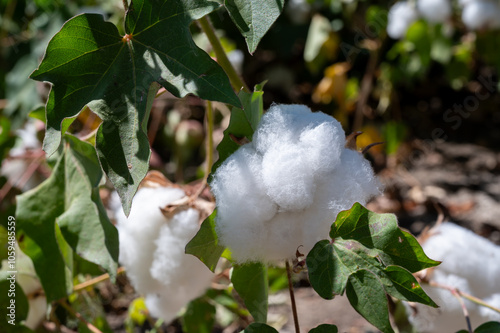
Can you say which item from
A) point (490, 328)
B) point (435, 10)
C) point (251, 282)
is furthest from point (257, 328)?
point (435, 10)

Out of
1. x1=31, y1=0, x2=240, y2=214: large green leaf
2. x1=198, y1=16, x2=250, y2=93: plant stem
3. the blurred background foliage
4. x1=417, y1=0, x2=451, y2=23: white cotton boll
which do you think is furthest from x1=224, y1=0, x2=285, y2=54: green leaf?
x1=417, y1=0, x2=451, y2=23: white cotton boll

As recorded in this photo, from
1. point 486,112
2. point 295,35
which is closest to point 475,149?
point 486,112

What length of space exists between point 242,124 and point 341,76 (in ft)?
5.76

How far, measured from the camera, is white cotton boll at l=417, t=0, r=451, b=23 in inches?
79.5

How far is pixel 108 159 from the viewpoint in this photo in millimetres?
666

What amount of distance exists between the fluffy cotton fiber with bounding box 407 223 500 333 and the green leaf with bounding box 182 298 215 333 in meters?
0.53

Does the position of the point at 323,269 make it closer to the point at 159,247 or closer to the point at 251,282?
the point at 251,282

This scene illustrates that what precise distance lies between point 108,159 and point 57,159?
0.43 m

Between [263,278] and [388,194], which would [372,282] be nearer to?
[263,278]

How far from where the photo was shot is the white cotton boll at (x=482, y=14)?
6.41 ft

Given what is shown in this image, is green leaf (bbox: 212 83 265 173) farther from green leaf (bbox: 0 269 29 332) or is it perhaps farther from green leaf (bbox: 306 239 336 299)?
green leaf (bbox: 0 269 29 332)

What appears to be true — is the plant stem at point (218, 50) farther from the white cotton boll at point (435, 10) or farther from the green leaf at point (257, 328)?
the white cotton boll at point (435, 10)

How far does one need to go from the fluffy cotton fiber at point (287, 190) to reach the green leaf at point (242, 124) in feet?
0.14

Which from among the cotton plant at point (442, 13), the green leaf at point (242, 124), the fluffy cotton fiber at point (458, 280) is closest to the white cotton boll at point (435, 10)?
the cotton plant at point (442, 13)
